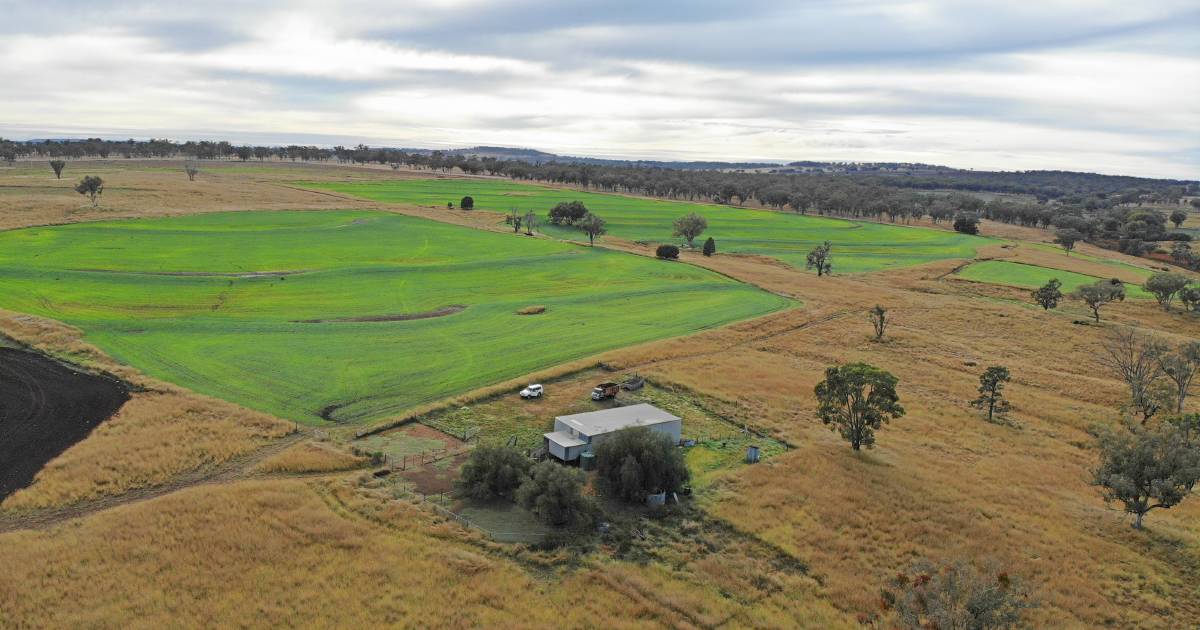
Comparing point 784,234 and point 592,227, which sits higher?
point 592,227

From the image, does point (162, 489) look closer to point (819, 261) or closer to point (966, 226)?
point (819, 261)

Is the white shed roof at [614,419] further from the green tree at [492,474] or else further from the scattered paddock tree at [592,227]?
the scattered paddock tree at [592,227]

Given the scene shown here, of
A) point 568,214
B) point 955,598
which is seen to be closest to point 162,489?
point 955,598

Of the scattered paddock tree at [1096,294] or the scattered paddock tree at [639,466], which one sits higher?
the scattered paddock tree at [1096,294]

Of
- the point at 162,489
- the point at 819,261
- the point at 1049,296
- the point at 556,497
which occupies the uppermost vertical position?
the point at 819,261

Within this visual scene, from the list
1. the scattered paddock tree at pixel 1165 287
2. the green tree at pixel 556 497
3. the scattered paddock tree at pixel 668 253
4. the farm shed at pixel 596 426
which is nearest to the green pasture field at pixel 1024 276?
the scattered paddock tree at pixel 1165 287

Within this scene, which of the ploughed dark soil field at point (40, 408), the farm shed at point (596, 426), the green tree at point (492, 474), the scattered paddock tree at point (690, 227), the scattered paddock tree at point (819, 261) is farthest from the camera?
the scattered paddock tree at point (690, 227)

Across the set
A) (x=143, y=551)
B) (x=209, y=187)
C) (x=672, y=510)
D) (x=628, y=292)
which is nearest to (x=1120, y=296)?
(x=628, y=292)
